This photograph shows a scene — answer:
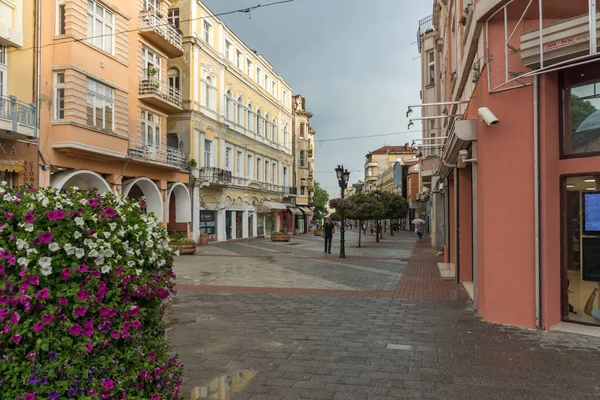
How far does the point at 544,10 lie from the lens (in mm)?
6445

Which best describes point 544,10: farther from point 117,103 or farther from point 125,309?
point 117,103

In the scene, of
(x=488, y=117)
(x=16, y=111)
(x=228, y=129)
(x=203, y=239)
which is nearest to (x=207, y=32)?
(x=228, y=129)

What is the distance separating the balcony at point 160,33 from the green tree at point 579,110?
827 inches

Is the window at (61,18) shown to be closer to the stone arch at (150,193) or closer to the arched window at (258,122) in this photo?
the stone arch at (150,193)

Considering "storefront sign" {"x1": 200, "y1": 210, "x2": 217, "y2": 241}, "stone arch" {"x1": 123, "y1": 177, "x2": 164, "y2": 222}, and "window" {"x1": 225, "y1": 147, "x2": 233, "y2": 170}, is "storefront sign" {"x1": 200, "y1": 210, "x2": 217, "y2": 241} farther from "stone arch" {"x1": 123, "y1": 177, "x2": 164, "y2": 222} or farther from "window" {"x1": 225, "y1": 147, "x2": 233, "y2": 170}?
"stone arch" {"x1": 123, "y1": 177, "x2": 164, "y2": 222}

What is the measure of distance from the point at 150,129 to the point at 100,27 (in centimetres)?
623

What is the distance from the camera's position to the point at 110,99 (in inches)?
792

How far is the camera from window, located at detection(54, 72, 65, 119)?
17500 mm

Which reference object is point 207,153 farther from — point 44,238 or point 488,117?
point 44,238

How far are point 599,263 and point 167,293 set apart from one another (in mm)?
5992

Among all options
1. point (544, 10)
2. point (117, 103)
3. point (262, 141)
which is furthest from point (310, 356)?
point (262, 141)

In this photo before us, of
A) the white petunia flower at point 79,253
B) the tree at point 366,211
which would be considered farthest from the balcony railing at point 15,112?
the tree at point 366,211

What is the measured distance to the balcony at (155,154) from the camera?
21750 mm

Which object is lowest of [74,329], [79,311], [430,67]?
[74,329]
